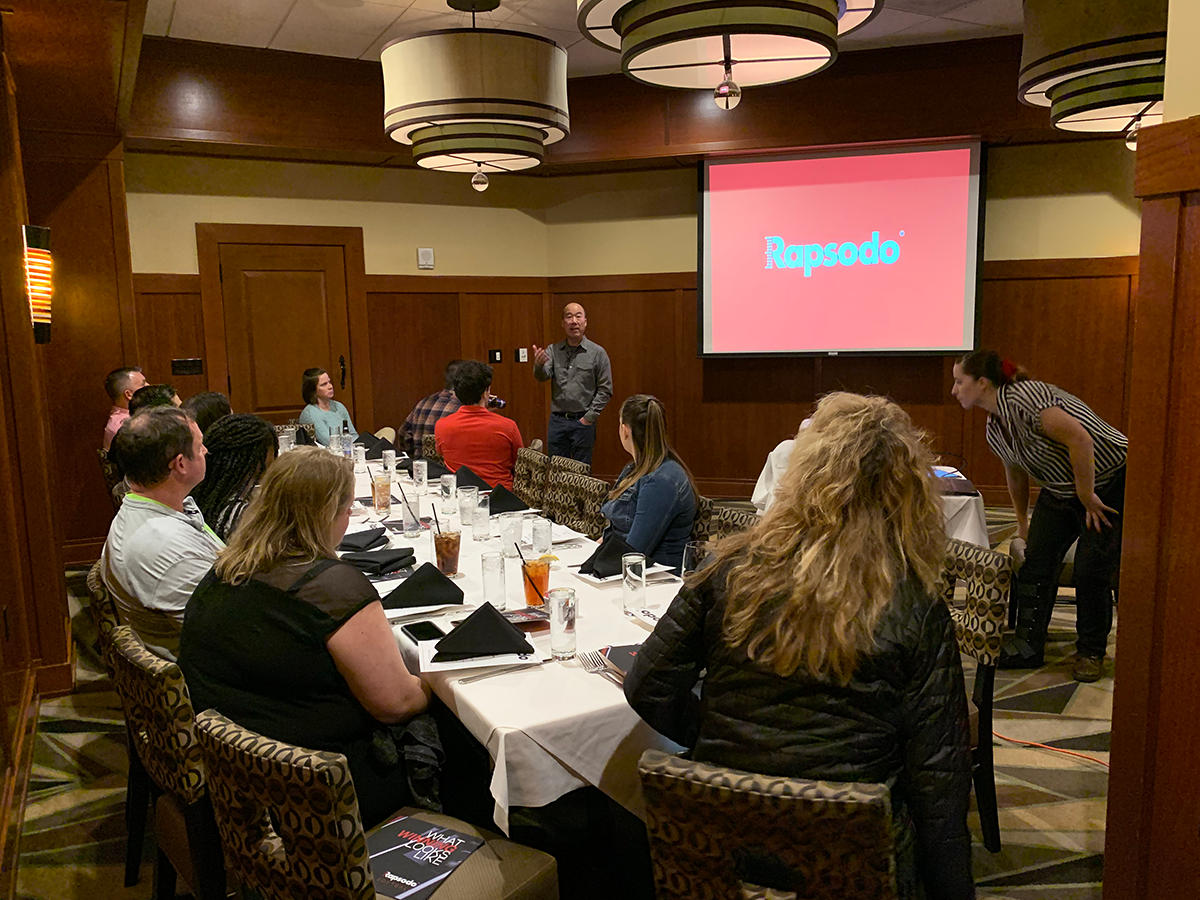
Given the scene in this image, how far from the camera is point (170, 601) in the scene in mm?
2551

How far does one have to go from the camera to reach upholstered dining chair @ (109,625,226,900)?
1945 millimetres

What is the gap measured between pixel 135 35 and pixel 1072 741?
483cm

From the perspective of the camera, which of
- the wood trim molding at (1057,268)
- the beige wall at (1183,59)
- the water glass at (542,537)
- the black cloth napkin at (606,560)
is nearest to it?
the beige wall at (1183,59)

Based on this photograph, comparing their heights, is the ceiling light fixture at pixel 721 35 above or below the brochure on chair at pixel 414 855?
above

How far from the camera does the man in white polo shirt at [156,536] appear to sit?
2.55 metres

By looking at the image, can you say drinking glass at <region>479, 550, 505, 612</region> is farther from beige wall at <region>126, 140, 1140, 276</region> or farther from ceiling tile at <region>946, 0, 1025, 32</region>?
A: beige wall at <region>126, 140, 1140, 276</region>

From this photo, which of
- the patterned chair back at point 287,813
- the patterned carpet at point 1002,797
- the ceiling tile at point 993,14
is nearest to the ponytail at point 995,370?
the patterned carpet at point 1002,797

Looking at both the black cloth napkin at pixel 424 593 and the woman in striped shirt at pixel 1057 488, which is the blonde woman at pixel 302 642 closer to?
the black cloth napkin at pixel 424 593

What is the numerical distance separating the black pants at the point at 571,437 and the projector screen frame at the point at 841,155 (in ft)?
4.47

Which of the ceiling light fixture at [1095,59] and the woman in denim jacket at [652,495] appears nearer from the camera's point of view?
the woman in denim jacket at [652,495]

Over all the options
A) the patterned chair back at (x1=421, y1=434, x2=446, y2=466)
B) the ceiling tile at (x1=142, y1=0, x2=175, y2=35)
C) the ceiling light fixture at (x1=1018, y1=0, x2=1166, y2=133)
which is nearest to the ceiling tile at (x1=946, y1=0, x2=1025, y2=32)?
the ceiling light fixture at (x1=1018, y1=0, x2=1166, y2=133)

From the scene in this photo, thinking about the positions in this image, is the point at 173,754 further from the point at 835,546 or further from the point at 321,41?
the point at 321,41

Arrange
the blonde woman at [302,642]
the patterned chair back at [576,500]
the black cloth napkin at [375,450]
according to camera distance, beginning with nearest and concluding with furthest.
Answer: the blonde woman at [302,642], the patterned chair back at [576,500], the black cloth napkin at [375,450]

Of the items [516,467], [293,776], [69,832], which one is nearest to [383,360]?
[516,467]
